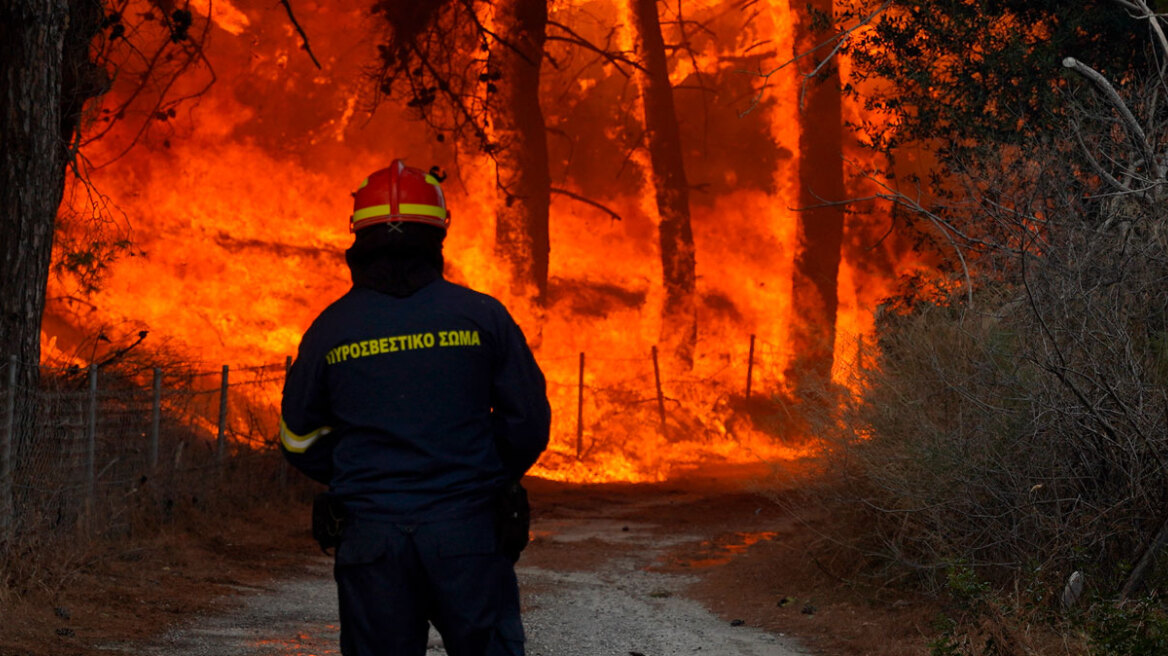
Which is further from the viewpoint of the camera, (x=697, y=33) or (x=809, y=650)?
(x=697, y=33)

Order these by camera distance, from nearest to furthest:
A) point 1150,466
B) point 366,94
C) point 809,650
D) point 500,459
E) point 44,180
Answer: point 500,459 < point 1150,466 < point 809,650 < point 44,180 < point 366,94

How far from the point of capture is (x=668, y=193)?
28016 millimetres

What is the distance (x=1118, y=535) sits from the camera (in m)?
7.77

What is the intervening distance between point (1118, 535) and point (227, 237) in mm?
21617

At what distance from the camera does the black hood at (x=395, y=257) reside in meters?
4.13

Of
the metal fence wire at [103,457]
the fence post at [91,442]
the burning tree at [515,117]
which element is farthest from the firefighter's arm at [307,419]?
the burning tree at [515,117]

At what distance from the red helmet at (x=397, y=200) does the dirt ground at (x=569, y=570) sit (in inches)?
167

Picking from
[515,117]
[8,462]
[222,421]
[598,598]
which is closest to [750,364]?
[515,117]

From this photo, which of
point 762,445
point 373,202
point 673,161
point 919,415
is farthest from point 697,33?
point 373,202

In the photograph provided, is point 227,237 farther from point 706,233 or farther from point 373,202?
point 373,202

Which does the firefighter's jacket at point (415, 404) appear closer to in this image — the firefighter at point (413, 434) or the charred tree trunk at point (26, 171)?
the firefighter at point (413, 434)

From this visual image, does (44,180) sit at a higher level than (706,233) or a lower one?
lower

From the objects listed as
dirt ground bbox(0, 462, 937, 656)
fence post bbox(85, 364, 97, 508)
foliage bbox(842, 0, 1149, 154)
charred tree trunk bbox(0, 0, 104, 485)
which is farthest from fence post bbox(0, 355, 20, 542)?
foliage bbox(842, 0, 1149, 154)

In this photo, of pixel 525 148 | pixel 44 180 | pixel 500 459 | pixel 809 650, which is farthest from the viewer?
pixel 525 148
